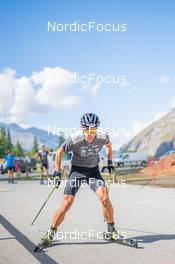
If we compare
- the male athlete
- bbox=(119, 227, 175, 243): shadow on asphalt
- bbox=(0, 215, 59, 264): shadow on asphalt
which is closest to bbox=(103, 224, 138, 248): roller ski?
the male athlete

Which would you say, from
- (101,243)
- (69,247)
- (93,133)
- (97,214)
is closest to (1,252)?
(69,247)

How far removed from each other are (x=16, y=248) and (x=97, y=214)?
152 inches

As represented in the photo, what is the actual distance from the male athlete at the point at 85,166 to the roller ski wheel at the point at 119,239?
1.2 inches

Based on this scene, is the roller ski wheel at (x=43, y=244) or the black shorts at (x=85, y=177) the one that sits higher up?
the black shorts at (x=85, y=177)

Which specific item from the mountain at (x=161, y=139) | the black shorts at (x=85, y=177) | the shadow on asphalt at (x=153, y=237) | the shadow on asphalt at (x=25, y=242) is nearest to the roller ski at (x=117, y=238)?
the shadow on asphalt at (x=153, y=237)

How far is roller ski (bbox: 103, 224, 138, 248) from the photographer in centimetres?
660

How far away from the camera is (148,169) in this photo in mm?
36375

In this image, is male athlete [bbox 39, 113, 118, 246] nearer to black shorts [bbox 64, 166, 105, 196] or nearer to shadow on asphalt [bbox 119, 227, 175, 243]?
black shorts [bbox 64, 166, 105, 196]

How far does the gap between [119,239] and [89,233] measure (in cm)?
104

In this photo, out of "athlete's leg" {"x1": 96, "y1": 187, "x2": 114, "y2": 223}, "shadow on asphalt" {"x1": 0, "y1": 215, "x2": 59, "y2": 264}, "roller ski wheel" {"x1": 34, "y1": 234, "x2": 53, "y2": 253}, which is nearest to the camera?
"shadow on asphalt" {"x1": 0, "y1": 215, "x2": 59, "y2": 264}

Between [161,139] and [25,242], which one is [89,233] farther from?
[161,139]

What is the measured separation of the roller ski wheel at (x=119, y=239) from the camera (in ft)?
21.6

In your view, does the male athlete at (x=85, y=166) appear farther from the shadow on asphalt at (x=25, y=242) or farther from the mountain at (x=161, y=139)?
the mountain at (x=161, y=139)

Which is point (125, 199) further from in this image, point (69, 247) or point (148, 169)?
point (148, 169)
